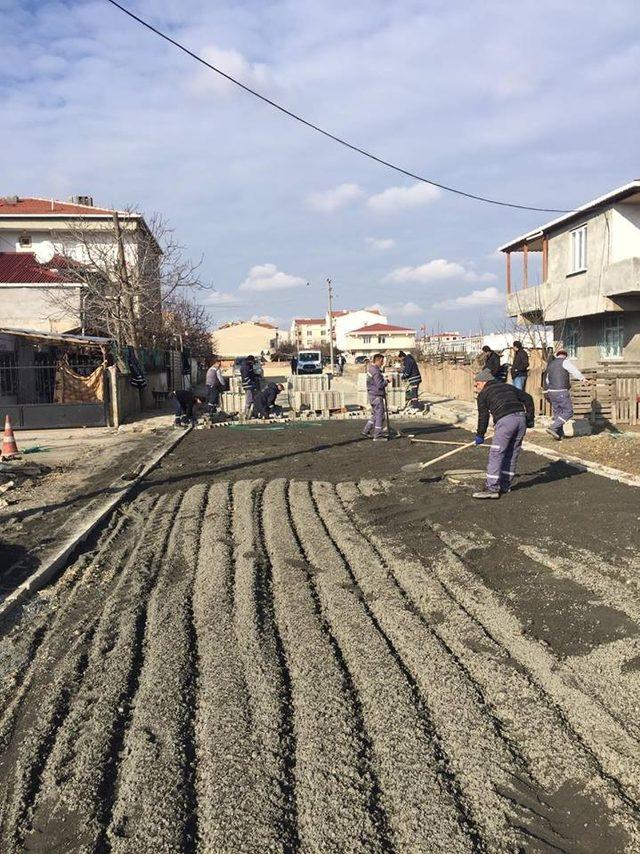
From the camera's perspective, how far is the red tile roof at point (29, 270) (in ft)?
96.2

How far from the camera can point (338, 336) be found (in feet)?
384

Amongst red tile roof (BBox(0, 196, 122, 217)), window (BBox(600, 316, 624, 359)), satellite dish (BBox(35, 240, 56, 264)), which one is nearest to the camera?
window (BBox(600, 316, 624, 359))

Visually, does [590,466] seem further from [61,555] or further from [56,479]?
[56,479]

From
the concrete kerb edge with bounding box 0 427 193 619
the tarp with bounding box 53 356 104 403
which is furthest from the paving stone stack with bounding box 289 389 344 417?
the concrete kerb edge with bounding box 0 427 193 619

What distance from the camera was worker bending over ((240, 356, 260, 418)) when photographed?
752 inches

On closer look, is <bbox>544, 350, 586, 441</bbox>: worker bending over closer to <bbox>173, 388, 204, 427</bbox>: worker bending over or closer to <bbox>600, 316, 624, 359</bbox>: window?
<bbox>173, 388, 204, 427</bbox>: worker bending over

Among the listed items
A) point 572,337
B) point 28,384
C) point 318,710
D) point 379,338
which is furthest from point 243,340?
point 318,710

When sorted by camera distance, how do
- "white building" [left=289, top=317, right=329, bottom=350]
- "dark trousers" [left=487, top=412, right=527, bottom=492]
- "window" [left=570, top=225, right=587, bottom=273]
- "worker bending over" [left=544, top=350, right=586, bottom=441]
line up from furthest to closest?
1. "white building" [left=289, top=317, right=329, bottom=350]
2. "window" [left=570, top=225, right=587, bottom=273]
3. "worker bending over" [left=544, top=350, right=586, bottom=441]
4. "dark trousers" [left=487, top=412, right=527, bottom=492]

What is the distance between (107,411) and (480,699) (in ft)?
52.4

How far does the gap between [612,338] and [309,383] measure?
35.8 ft

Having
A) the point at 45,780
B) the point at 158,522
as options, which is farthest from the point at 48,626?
the point at 158,522

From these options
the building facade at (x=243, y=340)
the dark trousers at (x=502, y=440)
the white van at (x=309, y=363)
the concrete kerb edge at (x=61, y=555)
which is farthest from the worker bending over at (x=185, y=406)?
the building facade at (x=243, y=340)

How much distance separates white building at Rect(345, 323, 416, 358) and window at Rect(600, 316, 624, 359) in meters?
69.6

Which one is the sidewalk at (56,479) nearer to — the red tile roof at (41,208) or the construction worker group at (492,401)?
the construction worker group at (492,401)
